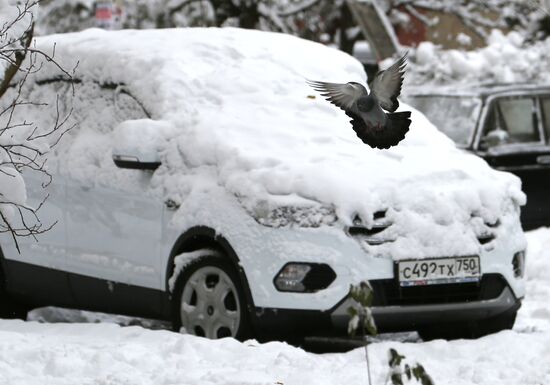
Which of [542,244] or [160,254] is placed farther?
[542,244]

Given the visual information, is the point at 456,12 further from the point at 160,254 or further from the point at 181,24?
the point at 160,254

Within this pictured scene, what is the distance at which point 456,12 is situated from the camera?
27.9 meters

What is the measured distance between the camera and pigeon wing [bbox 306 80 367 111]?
3.65m

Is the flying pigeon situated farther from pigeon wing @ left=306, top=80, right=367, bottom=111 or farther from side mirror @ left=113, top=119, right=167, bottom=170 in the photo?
side mirror @ left=113, top=119, right=167, bottom=170

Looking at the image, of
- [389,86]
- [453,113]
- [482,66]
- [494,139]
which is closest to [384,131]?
[389,86]

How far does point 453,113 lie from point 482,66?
3.51 metres

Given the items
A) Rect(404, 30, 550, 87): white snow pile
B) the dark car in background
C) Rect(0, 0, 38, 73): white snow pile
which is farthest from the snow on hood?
Rect(404, 30, 550, 87): white snow pile

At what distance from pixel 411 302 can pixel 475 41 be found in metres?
27.6

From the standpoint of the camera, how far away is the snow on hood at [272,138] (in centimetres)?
748

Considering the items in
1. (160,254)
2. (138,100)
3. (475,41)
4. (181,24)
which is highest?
(138,100)

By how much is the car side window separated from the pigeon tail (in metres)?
8.99

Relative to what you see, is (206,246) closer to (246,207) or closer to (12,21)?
(246,207)

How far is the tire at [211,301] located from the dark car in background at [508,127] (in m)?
5.26

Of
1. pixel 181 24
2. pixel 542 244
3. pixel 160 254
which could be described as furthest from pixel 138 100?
pixel 181 24
